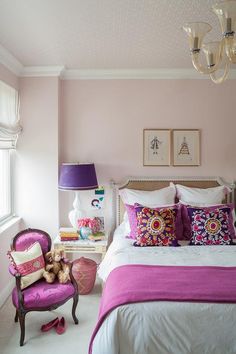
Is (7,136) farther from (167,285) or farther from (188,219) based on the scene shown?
(167,285)

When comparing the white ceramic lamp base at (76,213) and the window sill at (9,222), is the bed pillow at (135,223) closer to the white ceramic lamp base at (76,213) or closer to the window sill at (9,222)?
the white ceramic lamp base at (76,213)

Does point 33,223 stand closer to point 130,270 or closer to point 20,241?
point 20,241

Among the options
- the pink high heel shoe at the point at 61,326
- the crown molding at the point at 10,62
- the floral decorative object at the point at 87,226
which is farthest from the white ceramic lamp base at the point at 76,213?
the crown molding at the point at 10,62

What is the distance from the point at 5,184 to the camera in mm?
3705

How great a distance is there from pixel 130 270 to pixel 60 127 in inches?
85.2

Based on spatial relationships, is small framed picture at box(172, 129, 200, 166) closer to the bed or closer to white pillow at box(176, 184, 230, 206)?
white pillow at box(176, 184, 230, 206)

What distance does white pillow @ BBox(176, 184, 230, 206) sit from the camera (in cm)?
358

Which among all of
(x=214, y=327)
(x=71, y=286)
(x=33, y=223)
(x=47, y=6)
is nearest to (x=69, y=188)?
(x=33, y=223)

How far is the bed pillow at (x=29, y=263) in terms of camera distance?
8.80ft

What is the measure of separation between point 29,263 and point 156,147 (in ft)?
6.65

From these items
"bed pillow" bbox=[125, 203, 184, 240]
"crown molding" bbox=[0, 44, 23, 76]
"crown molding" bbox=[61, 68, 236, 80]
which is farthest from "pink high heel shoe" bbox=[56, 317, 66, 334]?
"crown molding" bbox=[61, 68, 236, 80]

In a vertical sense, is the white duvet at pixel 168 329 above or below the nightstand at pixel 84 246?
below

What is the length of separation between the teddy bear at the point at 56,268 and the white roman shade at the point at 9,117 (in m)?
1.34

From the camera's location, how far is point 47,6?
2.20 metres
